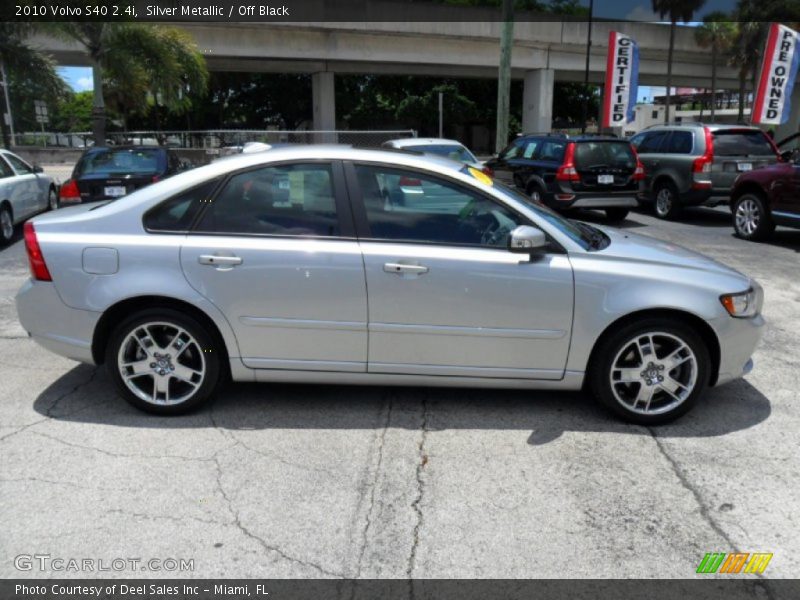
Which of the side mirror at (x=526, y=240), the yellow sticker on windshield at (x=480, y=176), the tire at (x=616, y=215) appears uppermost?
the yellow sticker on windshield at (x=480, y=176)

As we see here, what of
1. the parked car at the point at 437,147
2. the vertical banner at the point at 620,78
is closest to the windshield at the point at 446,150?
the parked car at the point at 437,147

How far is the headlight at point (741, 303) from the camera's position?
397 centimetres

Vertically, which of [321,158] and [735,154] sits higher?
[321,158]

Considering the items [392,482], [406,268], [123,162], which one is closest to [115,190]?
[123,162]

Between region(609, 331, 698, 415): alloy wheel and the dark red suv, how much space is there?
6.90 m

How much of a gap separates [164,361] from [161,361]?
18mm

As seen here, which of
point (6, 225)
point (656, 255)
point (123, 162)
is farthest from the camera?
point (123, 162)

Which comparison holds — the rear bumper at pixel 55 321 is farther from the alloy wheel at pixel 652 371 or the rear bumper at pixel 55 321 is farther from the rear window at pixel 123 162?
the rear window at pixel 123 162

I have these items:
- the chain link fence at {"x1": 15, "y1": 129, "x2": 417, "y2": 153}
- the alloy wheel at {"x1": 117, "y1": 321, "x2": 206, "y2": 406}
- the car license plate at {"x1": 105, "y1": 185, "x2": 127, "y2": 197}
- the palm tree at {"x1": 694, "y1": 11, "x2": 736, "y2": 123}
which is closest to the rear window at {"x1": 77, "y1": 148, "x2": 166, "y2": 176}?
Answer: the car license plate at {"x1": 105, "y1": 185, "x2": 127, "y2": 197}

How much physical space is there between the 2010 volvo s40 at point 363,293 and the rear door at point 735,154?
29.6ft

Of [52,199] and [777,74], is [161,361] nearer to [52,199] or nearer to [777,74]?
[52,199]

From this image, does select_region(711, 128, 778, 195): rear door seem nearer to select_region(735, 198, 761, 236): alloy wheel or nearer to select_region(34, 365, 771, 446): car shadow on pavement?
select_region(735, 198, 761, 236): alloy wheel

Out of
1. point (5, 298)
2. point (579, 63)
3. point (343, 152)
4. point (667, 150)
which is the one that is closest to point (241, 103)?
point (579, 63)

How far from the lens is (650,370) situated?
4012 mm
